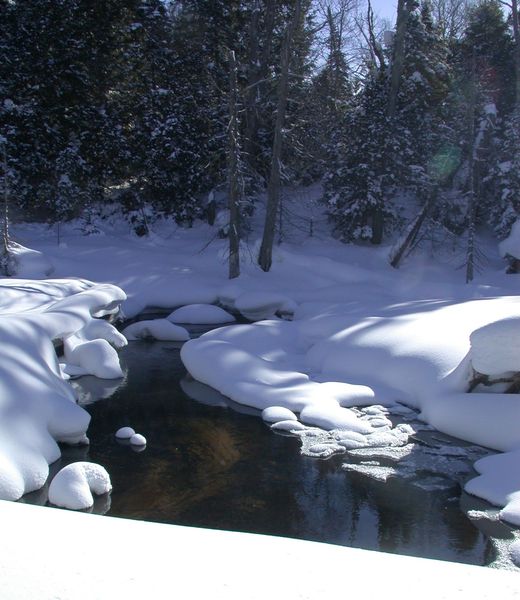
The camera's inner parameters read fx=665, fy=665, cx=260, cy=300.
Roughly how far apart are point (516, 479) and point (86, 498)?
445 centimetres

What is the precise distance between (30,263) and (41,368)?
8.77 metres

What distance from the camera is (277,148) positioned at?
18.5m

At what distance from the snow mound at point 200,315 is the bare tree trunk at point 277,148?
367cm

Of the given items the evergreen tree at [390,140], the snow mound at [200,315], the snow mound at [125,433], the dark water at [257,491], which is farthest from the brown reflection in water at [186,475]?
the evergreen tree at [390,140]

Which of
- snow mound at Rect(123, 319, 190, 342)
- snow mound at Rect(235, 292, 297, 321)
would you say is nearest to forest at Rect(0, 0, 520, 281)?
snow mound at Rect(235, 292, 297, 321)

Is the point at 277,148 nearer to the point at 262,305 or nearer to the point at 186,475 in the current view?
the point at 262,305

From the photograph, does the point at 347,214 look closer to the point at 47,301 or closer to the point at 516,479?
the point at 47,301

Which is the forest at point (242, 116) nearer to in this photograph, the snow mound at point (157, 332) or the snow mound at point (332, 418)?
the snow mound at point (157, 332)

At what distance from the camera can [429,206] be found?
67.5 ft

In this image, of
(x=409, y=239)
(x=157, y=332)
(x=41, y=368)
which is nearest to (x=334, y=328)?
(x=157, y=332)

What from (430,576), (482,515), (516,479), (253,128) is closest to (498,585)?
(430,576)

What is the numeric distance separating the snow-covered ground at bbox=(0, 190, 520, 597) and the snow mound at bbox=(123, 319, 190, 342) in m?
0.05

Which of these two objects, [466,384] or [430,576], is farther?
[466,384]

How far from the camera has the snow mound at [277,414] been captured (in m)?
9.12
